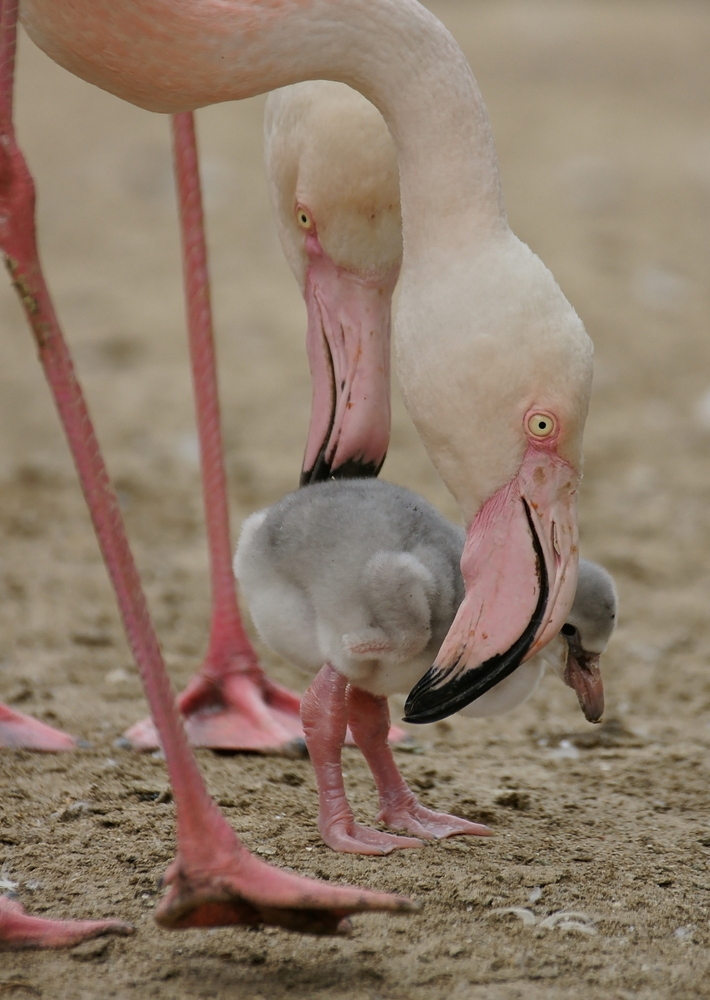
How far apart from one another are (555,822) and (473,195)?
1.37 m

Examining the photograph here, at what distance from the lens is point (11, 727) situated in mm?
3471

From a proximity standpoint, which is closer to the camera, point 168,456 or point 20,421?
point 168,456

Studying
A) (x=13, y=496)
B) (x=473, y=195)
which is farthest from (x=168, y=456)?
(x=473, y=195)

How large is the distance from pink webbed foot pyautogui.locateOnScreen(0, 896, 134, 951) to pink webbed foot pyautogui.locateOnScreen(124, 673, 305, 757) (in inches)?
42.4

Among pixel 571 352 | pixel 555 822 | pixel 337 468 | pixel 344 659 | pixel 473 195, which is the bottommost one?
pixel 555 822

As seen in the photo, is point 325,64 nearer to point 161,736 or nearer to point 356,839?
point 161,736

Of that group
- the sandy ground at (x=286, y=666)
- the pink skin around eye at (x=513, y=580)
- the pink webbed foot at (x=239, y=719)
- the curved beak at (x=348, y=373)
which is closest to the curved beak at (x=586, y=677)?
the sandy ground at (x=286, y=666)

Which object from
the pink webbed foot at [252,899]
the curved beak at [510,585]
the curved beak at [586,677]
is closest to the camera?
the pink webbed foot at [252,899]

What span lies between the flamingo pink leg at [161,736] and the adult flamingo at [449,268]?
19mm

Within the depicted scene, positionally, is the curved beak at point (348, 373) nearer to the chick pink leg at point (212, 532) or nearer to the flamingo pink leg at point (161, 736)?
the chick pink leg at point (212, 532)

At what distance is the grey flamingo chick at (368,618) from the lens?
2.79m

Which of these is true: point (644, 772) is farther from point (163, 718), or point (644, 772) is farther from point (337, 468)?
point (163, 718)

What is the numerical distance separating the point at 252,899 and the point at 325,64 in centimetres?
159

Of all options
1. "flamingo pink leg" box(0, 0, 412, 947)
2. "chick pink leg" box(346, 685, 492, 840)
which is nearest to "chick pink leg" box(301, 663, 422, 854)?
"chick pink leg" box(346, 685, 492, 840)
